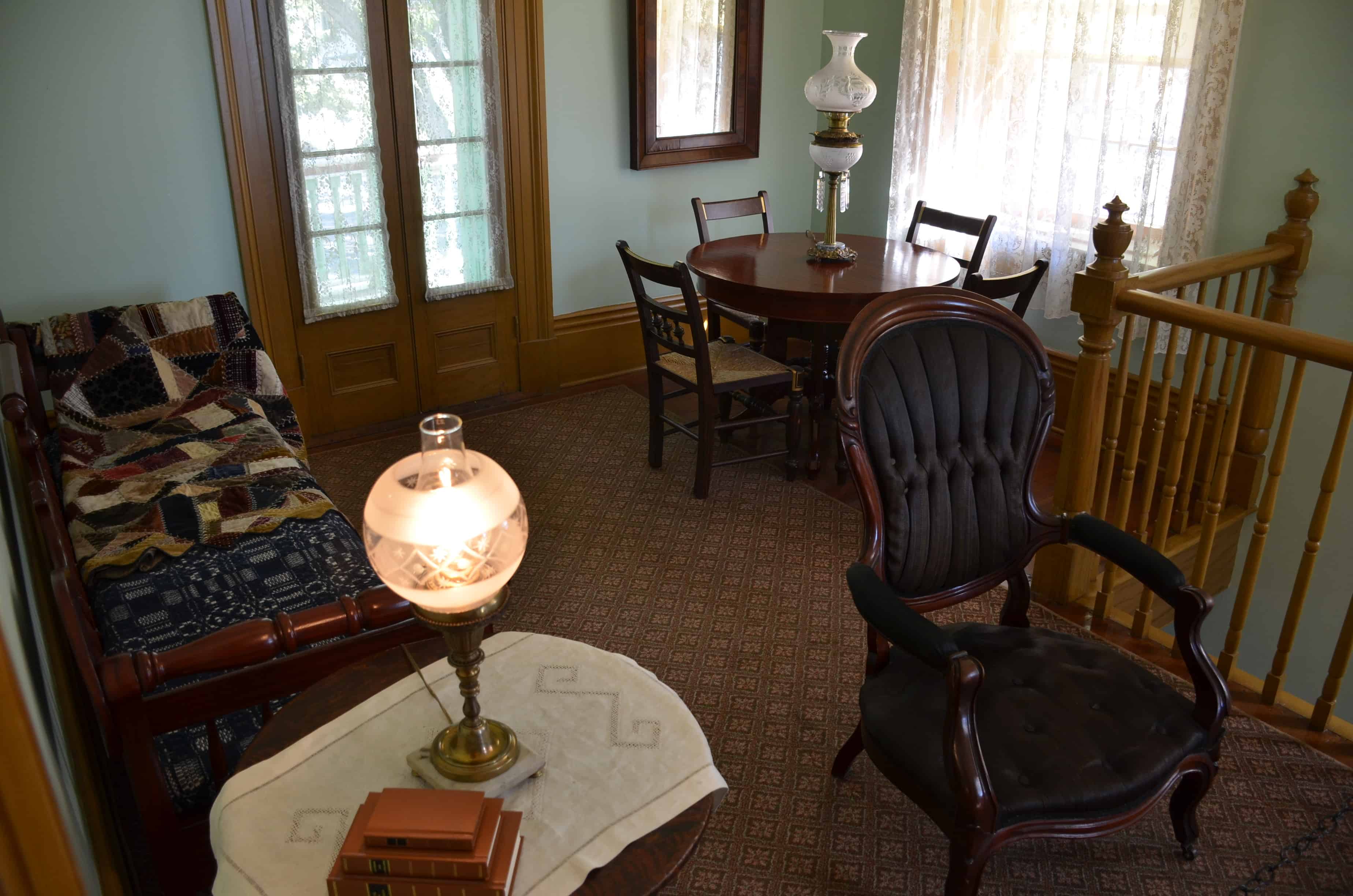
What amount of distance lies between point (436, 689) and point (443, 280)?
9.71 ft

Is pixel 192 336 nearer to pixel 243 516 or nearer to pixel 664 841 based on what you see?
pixel 243 516

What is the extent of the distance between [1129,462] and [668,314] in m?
1.59

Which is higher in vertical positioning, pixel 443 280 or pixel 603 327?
pixel 443 280

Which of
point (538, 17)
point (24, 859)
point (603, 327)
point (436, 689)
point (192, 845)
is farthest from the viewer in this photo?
point (603, 327)

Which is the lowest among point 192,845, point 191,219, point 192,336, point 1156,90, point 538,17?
point 192,845

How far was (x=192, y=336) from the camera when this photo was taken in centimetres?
335

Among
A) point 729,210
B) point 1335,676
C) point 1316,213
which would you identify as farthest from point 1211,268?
point 729,210

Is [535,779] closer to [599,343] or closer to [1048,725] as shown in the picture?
[1048,725]

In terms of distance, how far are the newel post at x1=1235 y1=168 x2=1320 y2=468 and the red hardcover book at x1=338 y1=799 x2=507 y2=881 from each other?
9.52ft

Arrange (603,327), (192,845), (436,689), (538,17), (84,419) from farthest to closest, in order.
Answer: (603,327), (538,17), (84,419), (192,845), (436,689)

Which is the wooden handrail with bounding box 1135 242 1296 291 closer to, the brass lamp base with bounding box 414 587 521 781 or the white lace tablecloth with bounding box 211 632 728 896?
the white lace tablecloth with bounding box 211 632 728 896

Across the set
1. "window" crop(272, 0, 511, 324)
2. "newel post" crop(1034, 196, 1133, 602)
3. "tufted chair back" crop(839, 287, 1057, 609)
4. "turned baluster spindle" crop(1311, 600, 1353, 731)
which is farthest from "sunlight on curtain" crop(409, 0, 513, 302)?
"turned baluster spindle" crop(1311, 600, 1353, 731)

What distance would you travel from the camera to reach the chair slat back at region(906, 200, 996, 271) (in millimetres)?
3957

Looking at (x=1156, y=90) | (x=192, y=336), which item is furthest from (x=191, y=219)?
(x=1156, y=90)
